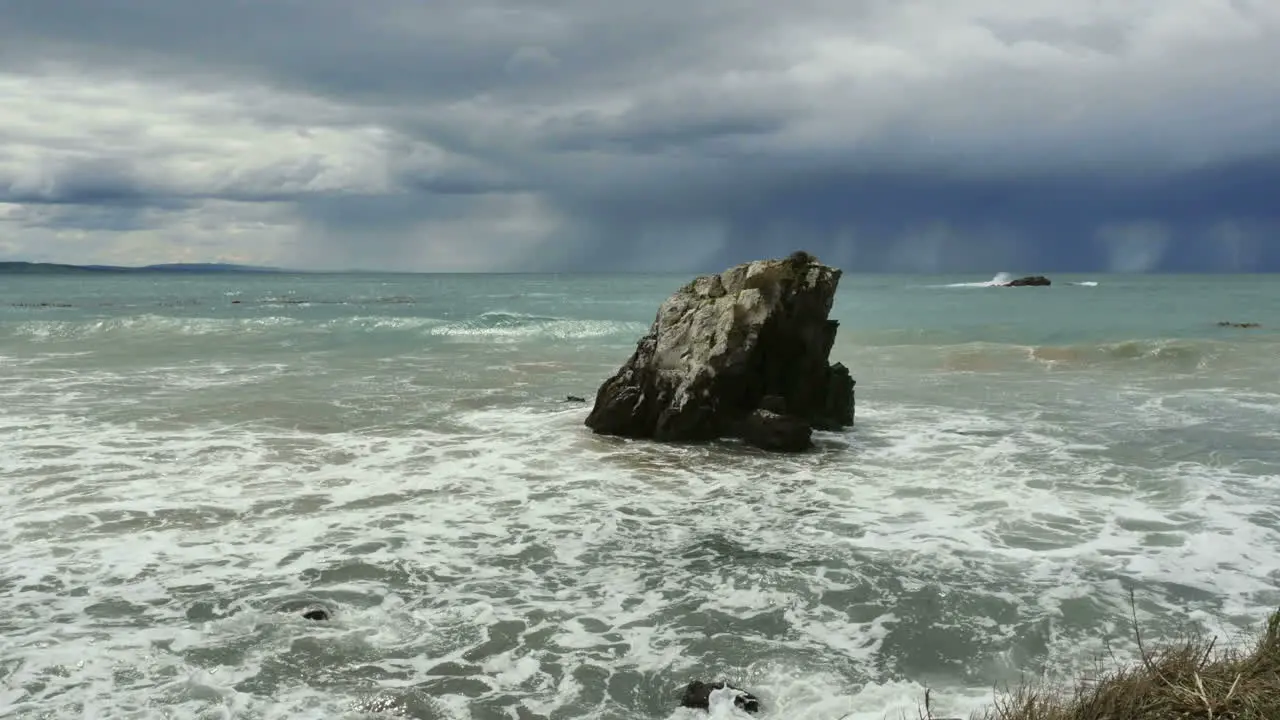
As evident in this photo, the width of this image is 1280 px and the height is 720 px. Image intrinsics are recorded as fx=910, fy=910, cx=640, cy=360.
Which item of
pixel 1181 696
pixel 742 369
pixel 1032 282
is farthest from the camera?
pixel 1032 282

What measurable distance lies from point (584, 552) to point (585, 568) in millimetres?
442

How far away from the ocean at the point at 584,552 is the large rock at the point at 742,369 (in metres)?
0.62

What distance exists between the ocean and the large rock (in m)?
0.62

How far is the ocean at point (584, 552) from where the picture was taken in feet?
19.5

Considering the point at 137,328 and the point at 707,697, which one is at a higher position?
the point at 137,328

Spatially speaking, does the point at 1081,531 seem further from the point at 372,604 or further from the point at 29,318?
the point at 29,318

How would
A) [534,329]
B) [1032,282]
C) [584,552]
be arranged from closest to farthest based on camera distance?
[584,552]
[534,329]
[1032,282]

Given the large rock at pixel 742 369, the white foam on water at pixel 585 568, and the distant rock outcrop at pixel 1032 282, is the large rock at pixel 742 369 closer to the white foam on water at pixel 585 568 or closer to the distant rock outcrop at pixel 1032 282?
the white foam on water at pixel 585 568

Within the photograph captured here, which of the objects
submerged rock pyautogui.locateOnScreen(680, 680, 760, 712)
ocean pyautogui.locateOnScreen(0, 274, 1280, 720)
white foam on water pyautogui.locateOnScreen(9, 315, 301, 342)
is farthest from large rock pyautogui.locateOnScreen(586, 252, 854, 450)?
white foam on water pyautogui.locateOnScreen(9, 315, 301, 342)

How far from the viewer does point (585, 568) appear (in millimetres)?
8133

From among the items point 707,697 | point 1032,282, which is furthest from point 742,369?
point 1032,282

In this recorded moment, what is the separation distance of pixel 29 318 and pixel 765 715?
55794 millimetres

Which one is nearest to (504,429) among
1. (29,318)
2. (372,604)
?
(372,604)

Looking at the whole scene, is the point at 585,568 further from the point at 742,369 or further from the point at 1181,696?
the point at 742,369
